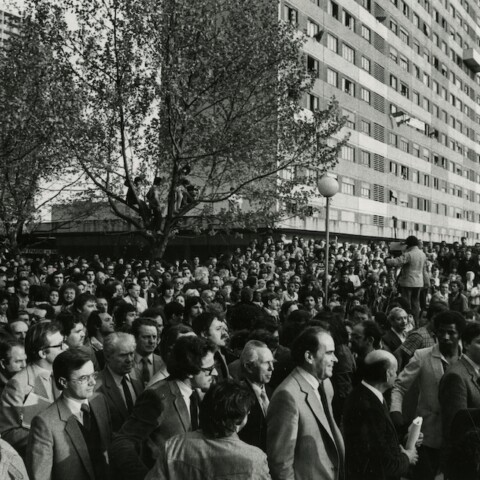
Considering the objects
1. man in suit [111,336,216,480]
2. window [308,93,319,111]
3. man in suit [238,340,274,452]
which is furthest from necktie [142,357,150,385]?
window [308,93,319,111]

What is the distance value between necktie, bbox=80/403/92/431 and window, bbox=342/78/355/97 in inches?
1642

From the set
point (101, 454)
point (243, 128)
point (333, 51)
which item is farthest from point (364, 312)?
point (333, 51)

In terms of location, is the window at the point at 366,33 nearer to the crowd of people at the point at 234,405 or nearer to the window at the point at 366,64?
the window at the point at 366,64

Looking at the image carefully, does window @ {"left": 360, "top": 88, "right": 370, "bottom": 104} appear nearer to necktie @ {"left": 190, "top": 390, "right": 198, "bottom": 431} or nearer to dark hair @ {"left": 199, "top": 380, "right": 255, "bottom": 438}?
necktie @ {"left": 190, "top": 390, "right": 198, "bottom": 431}

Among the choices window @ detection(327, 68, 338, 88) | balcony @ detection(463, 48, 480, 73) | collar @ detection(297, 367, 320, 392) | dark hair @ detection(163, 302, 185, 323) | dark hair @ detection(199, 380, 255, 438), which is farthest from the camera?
balcony @ detection(463, 48, 480, 73)

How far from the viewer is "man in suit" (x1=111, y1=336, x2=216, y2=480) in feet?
11.9

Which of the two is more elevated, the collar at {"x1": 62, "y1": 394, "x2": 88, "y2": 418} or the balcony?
the balcony

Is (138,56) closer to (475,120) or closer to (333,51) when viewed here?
(333,51)

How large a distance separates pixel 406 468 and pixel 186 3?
63.6ft

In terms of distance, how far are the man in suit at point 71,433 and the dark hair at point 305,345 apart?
132cm

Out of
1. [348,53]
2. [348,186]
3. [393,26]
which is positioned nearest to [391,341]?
[348,186]

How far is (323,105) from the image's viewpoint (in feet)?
136

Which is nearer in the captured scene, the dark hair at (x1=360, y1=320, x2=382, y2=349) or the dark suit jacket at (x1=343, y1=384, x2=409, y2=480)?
the dark suit jacket at (x1=343, y1=384, x2=409, y2=480)

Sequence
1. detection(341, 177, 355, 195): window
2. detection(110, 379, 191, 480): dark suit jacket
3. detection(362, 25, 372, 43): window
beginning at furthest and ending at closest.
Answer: detection(362, 25, 372, 43): window < detection(341, 177, 355, 195): window < detection(110, 379, 191, 480): dark suit jacket
